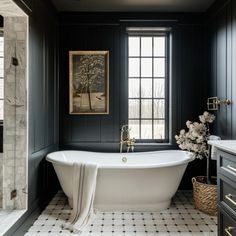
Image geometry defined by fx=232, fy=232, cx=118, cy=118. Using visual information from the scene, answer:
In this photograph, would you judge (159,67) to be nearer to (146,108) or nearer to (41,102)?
(146,108)

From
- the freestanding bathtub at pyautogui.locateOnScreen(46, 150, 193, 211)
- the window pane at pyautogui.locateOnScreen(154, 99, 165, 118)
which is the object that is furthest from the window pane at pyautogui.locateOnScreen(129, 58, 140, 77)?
the freestanding bathtub at pyautogui.locateOnScreen(46, 150, 193, 211)

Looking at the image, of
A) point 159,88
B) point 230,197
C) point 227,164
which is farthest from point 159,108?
point 230,197

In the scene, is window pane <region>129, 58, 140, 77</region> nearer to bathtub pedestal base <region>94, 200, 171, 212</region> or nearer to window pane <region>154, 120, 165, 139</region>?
window pane <region>154, 120, 165, 139</region>

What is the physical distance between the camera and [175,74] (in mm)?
3467

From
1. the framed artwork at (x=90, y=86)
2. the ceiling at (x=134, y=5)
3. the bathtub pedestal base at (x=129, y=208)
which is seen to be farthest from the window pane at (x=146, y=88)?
the bathtub pedestal base at (x=129, y=208)

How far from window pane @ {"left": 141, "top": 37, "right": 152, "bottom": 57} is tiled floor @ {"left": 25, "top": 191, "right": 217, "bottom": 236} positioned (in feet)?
7.30

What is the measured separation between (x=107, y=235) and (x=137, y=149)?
57.5 inches

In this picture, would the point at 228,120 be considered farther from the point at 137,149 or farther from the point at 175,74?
the point at 137,149

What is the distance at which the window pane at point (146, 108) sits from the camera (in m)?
3.60

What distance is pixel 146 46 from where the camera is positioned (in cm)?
359

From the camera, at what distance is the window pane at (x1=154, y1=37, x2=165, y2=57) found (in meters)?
3.59

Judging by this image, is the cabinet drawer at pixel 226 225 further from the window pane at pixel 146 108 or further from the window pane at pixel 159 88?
the window pane at pixel 159 88

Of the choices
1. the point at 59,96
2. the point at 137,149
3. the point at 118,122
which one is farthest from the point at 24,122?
the point at 137,149

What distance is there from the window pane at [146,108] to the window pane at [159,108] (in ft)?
0.25
